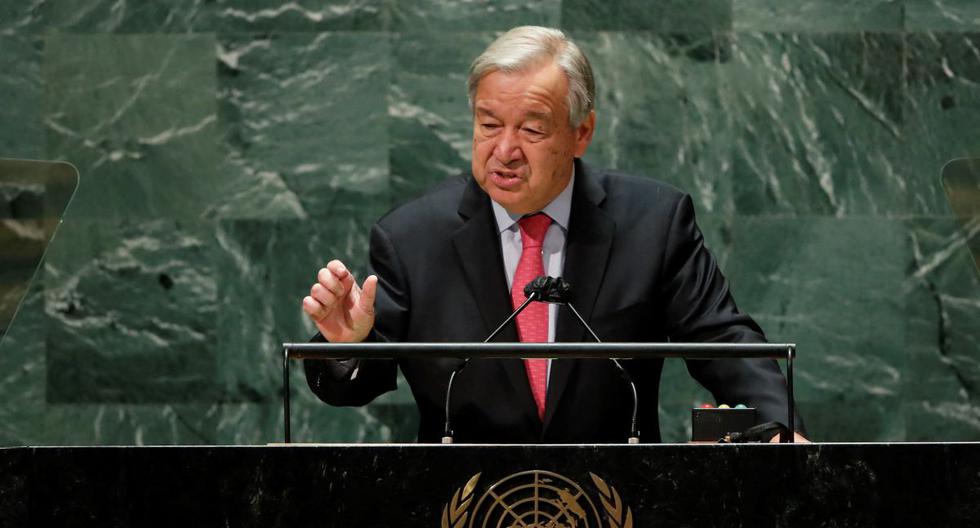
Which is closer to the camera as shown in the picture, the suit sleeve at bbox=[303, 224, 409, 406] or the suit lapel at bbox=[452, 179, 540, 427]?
the suit sleeve at bbox=[303, 224, 409, 406]

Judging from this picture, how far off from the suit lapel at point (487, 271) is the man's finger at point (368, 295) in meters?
0.50

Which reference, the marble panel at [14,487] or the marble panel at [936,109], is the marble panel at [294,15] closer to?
the marble panel at [936,109]

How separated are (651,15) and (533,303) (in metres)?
2.22

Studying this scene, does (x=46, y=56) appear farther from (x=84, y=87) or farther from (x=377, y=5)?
(x=377, y=5)

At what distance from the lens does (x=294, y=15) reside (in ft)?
18.0

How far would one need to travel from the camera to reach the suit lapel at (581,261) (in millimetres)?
3457

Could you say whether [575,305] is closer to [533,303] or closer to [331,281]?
[533,303]

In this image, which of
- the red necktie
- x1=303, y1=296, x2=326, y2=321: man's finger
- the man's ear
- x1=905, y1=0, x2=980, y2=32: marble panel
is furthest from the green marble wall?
x1=303, y1=296, x2=326, y2=321: man's finger

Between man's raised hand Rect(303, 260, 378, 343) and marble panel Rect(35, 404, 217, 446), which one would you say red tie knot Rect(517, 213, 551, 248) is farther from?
marble panel Rect(35, 404, 217, 446)

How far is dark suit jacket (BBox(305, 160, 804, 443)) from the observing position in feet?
Answer: 11.3

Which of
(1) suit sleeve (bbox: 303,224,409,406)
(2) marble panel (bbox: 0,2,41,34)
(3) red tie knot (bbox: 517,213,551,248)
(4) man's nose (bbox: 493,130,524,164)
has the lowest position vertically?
(1) suit sleeve (bbox: 303,224,409,406)

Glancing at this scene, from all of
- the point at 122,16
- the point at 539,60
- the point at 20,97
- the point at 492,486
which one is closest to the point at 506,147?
the point at 539,60

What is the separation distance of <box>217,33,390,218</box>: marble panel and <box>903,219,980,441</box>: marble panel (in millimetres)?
2054

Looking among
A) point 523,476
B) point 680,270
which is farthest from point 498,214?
point 523,476
